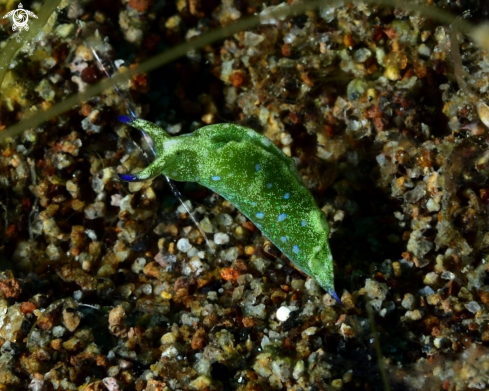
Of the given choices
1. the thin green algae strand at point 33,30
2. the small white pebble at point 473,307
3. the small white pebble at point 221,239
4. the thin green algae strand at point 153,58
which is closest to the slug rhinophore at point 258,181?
the small white pebble at point 221,239

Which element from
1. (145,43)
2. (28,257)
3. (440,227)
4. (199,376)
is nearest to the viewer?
(199,376)

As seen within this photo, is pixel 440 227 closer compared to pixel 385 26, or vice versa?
pixel 440 227

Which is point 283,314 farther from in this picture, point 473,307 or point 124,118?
point 124,118

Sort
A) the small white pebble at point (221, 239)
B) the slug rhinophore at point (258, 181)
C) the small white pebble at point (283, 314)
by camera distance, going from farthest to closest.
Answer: the small white pebble at point (221, 239) → the small white pebble at point (283, 314) → the slug rhinophore at point (258, 181)

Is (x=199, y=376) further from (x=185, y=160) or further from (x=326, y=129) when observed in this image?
(x=326, y=129)

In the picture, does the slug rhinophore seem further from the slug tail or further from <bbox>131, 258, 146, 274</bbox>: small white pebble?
<bbox>131, 258, 146, 274</bbox>: small white pebble

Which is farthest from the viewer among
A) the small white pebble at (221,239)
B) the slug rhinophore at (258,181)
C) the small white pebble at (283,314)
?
the small white pebble at (221,239)

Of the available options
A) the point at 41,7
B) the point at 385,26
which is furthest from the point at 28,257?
the point at 385,26

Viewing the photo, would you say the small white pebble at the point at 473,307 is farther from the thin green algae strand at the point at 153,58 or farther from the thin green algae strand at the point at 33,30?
the thin green algae strand at the point at 33,30
